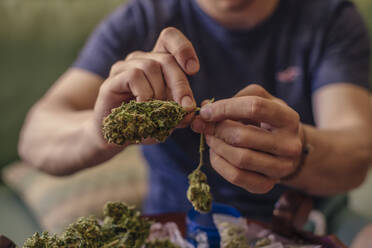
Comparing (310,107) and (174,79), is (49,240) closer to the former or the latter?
(174,79)

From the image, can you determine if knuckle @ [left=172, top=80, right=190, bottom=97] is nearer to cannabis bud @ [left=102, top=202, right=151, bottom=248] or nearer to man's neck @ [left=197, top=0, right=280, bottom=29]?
cannabis bud @ [left=102, top=202, right=151, bottom=248]

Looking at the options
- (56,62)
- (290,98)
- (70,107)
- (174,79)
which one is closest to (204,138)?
(174,79)

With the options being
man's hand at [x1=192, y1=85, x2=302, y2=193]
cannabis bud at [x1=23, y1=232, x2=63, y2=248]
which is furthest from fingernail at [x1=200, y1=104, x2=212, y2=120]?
cannabis bud at [x1=23, y1=232, x2=63, y2=248]

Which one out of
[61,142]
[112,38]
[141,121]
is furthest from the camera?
[112,38]

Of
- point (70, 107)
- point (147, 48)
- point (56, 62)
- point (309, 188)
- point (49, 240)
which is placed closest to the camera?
point (49, 240)

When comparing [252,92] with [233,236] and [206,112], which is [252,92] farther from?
[233,236]

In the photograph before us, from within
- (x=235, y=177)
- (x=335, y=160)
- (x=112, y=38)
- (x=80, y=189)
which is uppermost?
(x=112, y=38)

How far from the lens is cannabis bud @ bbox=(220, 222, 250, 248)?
50 centimetres

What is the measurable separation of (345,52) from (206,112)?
1.72ft

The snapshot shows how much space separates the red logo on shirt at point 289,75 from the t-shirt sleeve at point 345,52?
0.05 m

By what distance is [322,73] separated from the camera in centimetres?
78

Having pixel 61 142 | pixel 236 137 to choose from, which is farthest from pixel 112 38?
pixel 236 137

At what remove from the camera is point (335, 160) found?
0.74 m

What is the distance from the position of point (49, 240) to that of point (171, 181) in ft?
1.50
